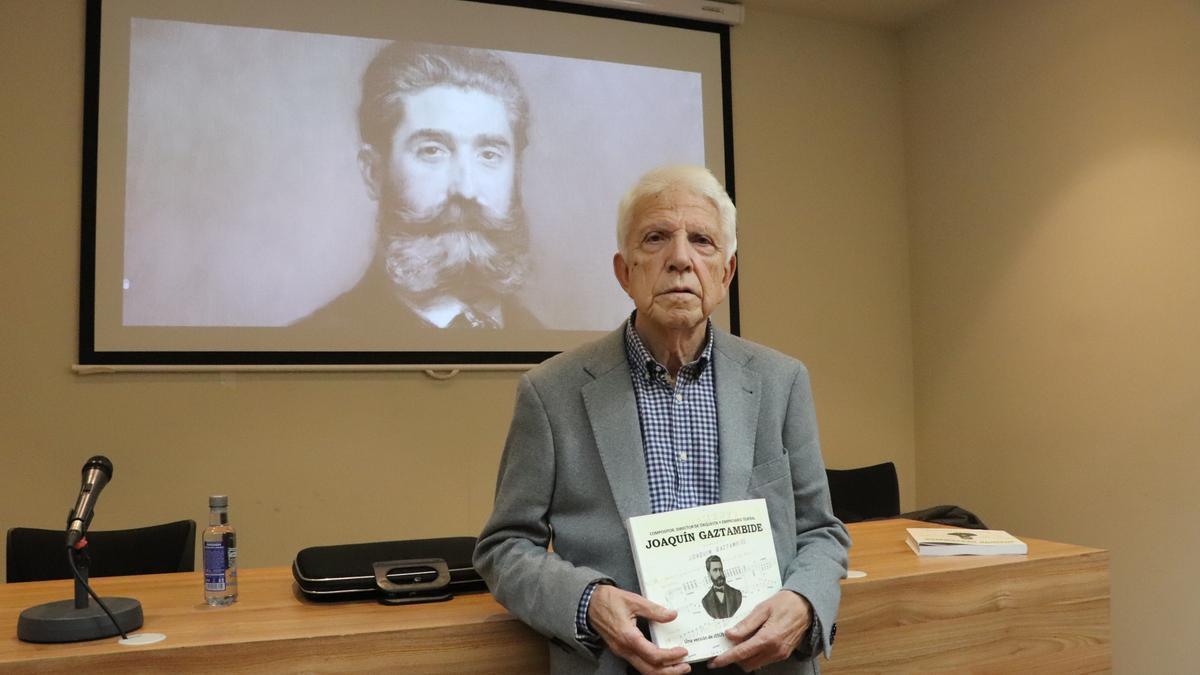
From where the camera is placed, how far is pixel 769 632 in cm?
140

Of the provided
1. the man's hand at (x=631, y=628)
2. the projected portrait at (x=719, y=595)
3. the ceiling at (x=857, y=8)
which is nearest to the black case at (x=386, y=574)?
the man's hand at (x=631, y=628)

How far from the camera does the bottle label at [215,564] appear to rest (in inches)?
63.1

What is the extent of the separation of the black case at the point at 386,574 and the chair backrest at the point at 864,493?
241 centimetres

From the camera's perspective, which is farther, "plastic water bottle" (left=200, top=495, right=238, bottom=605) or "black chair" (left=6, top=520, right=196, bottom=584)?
"black chair" (left=6, top=520, right=196, bottom=584)

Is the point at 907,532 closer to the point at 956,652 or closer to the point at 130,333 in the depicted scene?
the point at 956,652

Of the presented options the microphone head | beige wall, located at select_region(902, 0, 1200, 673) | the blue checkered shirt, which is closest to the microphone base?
the microphone head

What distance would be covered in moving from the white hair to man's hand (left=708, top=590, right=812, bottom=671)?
60cm

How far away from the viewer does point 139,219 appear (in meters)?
3.55

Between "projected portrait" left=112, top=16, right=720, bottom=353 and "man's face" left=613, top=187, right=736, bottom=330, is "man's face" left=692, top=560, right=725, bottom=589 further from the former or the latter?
"projected portrait" left=112, top=16, right=720, bottom=353

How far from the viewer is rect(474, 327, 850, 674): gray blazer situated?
1.46 metres

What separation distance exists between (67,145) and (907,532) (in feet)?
11.0

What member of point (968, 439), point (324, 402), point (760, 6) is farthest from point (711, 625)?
point (760, 6)

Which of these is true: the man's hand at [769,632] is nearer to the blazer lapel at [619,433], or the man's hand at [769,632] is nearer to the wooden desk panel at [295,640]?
the blazer lapel at [619,433]

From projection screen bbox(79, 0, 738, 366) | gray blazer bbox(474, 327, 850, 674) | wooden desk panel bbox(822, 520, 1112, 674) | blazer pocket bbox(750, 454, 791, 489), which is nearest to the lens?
gray blazer bbox(474, 327, 850, 674)
